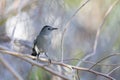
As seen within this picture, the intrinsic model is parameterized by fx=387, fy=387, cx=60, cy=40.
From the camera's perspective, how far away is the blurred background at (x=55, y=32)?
2.60m

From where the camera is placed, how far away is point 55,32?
273 centimetres

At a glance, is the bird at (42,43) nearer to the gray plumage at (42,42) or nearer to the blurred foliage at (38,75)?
the gray plumage at (42,42)

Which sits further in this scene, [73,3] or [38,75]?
[73,3]

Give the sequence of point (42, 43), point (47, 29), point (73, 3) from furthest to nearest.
Answer: point (73, 3), point (42, 43), point (47, 29)

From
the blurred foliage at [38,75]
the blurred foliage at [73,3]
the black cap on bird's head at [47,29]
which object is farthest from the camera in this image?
the blurred foliage at [73,3]

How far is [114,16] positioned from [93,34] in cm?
30

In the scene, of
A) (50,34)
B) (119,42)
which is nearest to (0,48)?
(50,34)

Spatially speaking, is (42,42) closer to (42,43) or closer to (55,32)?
(42,43)

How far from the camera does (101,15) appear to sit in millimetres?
3564

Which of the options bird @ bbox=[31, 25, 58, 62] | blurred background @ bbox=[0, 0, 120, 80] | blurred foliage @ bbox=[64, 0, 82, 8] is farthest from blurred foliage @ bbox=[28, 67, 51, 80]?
blurred foliage @ bbox=[64, 0, 82, 8]

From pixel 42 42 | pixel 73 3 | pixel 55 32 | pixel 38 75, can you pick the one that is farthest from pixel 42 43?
pixel 73 3

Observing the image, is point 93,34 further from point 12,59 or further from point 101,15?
point 12,59

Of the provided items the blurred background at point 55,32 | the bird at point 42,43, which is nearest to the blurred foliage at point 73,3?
the blurred background at point 55,32

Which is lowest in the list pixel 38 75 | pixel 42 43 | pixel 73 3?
pixel 38 75
